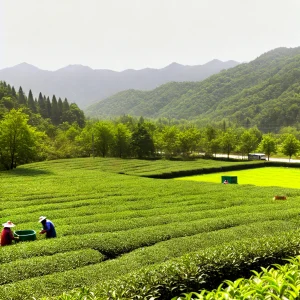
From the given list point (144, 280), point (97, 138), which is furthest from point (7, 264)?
point (97, 138)

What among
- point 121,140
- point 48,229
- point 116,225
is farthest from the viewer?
point 121,140

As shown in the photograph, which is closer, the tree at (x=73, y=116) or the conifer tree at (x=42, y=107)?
the conifer tree at (x=42, y=107)

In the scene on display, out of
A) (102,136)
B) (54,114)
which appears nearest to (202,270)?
(102,136)

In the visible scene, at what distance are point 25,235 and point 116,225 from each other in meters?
4.70

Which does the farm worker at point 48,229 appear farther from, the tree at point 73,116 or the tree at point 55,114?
the tree at point 55,114

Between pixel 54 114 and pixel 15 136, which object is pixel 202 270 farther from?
→ pixel 54 114

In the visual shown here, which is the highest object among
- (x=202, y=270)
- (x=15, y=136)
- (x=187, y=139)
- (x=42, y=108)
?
(x=42, y=108)

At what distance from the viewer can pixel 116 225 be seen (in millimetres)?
16391

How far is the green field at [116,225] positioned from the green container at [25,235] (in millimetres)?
408

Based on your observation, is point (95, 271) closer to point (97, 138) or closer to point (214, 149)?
point (97, 138)

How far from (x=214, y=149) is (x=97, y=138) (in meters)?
35.1

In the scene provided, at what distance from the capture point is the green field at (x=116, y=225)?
33.6 feet

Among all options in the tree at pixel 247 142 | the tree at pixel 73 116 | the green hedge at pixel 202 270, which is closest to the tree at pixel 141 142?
the tree at pixel 247 142

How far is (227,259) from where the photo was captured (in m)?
9.55
